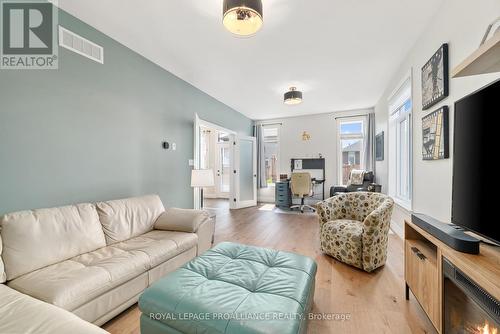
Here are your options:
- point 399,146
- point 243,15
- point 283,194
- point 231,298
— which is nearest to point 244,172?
point 283,194

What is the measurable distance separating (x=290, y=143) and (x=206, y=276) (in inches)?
215

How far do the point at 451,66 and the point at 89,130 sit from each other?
140 inches

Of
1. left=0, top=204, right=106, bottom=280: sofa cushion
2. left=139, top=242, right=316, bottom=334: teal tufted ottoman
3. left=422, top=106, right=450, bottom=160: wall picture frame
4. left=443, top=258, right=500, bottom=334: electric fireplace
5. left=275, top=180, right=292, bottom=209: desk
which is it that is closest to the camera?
left=443, top=258, right=500, bottom=334: electric fireplace

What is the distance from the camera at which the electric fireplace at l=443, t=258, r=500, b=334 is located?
2.75ft

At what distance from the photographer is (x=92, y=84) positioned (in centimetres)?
224

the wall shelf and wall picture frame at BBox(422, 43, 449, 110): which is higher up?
wall picture frame at BBox(422, 43, 449, 110)

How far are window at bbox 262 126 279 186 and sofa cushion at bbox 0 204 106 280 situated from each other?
5290mm

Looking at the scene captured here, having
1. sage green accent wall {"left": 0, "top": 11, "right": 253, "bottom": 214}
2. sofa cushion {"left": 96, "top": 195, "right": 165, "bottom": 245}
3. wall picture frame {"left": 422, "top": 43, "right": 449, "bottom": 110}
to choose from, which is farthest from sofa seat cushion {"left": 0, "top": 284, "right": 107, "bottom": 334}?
wall picture frame {"left": 422, "top": 43, "right": 449, "bottom": 110}

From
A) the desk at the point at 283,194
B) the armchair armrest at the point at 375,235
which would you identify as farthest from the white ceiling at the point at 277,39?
the desk at the point at 283,194

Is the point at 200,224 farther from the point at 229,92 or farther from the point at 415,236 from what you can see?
the point at 229,92

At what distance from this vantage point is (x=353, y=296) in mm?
1819

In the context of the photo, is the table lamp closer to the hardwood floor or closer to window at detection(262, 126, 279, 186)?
the hardwood floor

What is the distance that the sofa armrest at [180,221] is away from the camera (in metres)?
2.33

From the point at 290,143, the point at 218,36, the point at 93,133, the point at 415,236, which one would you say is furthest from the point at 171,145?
the point at 290,143
